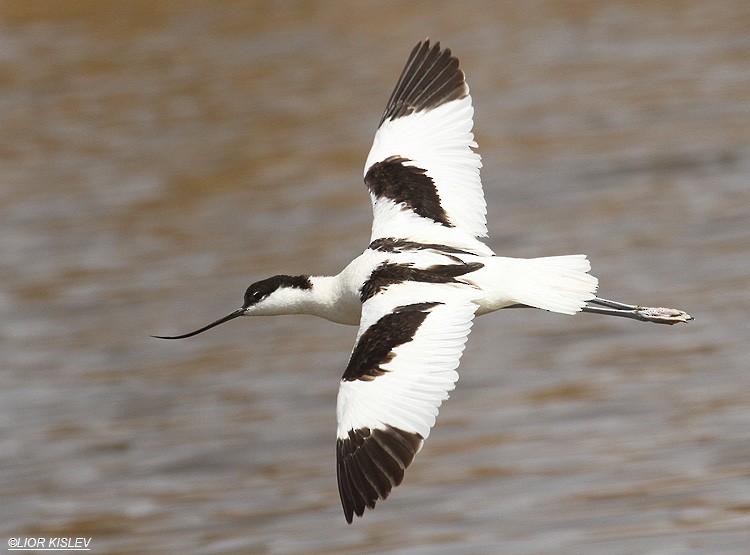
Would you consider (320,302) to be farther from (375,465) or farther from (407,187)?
(375,465)

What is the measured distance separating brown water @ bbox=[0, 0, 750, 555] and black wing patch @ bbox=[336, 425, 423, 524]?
1.99 meters

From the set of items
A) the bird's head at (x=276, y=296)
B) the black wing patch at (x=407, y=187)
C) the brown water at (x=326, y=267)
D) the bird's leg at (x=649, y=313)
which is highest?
the black wing patch at (x=407, y=187)

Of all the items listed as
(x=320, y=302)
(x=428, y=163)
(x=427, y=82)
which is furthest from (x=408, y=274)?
(x=427, y=82)

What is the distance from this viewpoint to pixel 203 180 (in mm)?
14734

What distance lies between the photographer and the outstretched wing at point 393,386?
5562 millimetres

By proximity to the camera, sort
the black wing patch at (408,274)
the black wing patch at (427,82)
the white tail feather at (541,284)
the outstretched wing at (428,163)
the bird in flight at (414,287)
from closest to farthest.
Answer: the bird in flight at (414,287) → the white tail feather at (541,284) → the black wing patch at (408,274) → the outstretched wing at (428,163) → the black wing patch at (427,82)

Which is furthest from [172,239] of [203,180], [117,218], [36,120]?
[36,120]

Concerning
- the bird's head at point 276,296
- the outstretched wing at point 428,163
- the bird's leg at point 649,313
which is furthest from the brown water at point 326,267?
the outstretched wing at point 428,163

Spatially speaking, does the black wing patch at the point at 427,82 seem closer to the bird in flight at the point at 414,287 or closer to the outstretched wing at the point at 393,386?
the bird in flight at the point at 414,287

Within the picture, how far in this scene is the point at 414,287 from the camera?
6219 millimetres

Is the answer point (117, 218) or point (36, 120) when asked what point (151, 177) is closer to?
point (117, 218)

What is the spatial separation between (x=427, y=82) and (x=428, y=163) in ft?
1.68

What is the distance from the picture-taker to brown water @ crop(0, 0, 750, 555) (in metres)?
8.13

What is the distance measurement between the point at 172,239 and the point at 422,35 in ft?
18.1
